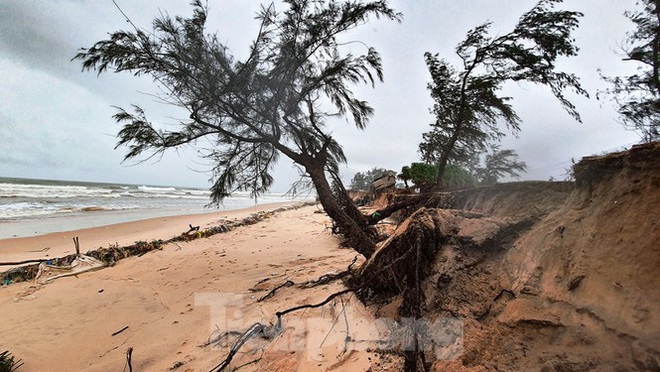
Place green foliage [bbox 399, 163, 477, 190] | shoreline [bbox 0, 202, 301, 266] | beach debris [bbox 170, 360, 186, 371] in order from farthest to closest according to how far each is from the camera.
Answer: green foliage [bbox 399, 163, 477, 190], shoreline [bbox 0, 202, 301, 266], beach debris [bbox 170, 360, 186, 371]

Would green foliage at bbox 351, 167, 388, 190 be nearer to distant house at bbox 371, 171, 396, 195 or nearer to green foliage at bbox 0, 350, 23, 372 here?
distant house at bbox 371, 171, 396, 195

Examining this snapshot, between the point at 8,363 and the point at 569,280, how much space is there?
16.3ft

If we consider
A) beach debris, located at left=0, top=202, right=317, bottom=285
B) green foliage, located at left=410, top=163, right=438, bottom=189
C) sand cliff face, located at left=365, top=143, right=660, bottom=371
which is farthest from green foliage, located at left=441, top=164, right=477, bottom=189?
beach debris, located at left=0, top=202, right=317, bottom=285

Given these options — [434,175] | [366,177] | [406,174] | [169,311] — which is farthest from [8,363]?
[366,177]

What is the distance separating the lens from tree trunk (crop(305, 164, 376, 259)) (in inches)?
170

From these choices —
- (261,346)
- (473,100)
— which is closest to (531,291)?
(261,346)

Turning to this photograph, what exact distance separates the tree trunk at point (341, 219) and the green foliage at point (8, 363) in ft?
13.4

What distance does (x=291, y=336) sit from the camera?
8.35 ft

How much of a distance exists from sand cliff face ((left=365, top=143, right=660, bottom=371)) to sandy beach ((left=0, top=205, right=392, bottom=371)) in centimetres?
87

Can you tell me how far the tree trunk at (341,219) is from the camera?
4.33 m

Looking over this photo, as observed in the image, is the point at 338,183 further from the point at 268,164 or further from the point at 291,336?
the point at 291,336

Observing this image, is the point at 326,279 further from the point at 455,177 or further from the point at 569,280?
the point at 455,177

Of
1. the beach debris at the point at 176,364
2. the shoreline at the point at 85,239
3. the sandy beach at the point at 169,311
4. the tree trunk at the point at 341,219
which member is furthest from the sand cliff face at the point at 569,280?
the shoreline at the point at 85,239

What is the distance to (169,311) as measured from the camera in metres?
3.68
